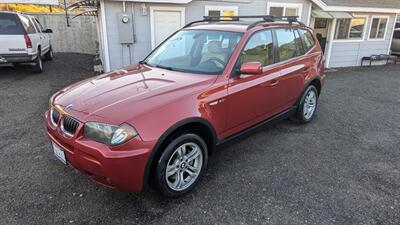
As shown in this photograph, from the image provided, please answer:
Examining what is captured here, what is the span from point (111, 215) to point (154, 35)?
7.09 m

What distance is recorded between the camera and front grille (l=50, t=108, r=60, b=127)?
2.86m

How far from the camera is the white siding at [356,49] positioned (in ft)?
40.4

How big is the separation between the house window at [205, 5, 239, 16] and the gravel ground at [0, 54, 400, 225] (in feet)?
18.5

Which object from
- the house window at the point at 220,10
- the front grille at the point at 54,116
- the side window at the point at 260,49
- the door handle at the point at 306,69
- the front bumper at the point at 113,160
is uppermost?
the house window at the point at 220,10

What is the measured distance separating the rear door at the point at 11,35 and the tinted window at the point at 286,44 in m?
7.13

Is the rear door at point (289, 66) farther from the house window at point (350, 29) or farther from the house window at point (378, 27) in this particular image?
the house window at point (378, 27)

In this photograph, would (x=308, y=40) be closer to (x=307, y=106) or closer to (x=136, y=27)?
(x=307, y=106)

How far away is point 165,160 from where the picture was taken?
2.68 m

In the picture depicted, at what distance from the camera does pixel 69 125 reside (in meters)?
2.66

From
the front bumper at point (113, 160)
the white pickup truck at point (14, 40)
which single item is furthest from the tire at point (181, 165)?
the white pickup truck at point (14, 40)

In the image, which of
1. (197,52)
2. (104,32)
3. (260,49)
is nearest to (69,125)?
(197,52)

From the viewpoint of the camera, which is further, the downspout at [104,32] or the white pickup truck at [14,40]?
the downspout at [104,32]

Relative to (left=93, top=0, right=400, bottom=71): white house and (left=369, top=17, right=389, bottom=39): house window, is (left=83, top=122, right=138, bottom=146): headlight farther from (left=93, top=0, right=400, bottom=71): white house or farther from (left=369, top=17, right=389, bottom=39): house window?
(left=369, top=17, right=389, bottom=39): house window

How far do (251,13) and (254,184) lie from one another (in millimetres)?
8245
